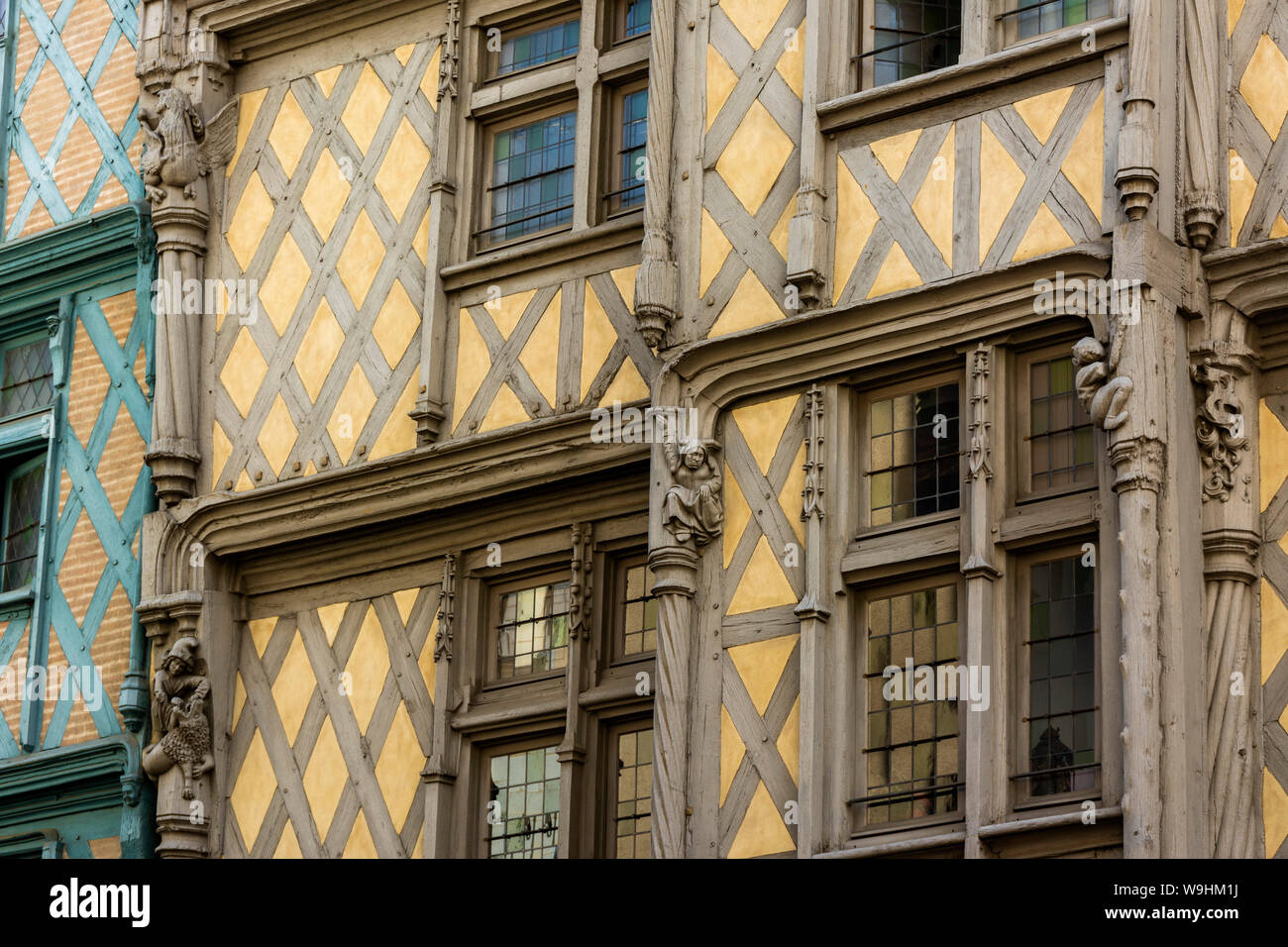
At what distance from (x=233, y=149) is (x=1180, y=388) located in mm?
8246

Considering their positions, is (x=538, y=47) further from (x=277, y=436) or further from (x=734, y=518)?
(x=734, y=518)

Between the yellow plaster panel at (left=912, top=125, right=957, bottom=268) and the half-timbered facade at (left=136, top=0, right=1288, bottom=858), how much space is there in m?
0.02

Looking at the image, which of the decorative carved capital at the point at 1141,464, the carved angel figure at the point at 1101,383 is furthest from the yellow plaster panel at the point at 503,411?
the decorative carved capital at the point at 1141,464

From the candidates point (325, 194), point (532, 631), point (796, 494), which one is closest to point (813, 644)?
point (796, 494)

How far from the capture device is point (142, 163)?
20.6m

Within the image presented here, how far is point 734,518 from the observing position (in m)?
16.9

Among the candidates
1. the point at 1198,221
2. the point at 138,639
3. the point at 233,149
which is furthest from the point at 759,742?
the point at 233,149

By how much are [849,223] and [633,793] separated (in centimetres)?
384

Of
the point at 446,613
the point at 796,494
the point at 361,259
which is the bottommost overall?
the point at 446,613

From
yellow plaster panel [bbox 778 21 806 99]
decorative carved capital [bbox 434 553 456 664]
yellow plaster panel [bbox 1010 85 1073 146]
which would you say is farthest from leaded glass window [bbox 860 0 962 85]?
decorative carved capital [bbox 434 553 456 664]

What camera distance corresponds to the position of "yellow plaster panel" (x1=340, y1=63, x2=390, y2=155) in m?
20.2

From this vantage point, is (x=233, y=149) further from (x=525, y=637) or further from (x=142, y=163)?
(x=525, y=637)

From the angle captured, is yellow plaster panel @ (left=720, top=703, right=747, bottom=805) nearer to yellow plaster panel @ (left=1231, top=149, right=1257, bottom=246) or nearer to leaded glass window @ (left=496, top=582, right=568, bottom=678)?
leaded glass window @ (left=496, top=582, right=568, bottom=678)

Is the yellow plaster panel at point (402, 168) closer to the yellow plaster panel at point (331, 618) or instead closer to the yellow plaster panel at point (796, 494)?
the yellow plaster panel at point (331, 618)
